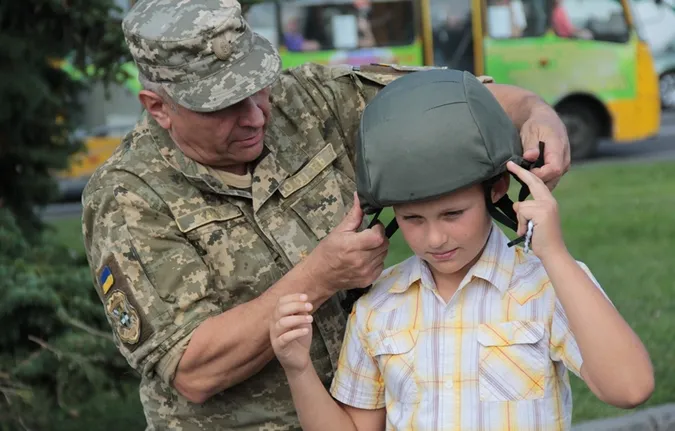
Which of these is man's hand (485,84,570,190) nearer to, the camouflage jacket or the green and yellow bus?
the camouflage jacket

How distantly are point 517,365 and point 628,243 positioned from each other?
6.92 meters

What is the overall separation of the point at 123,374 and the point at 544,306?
8.66ft

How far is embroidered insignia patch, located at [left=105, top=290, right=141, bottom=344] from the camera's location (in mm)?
2846

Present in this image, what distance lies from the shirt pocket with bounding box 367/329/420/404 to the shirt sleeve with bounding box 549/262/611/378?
0.31 m

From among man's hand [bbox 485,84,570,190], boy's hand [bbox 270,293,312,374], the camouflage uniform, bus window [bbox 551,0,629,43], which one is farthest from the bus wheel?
boy's hand [bbox 270,293,312,374]

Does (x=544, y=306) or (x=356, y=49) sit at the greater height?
(x=544, y=306)

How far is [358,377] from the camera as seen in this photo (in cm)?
271

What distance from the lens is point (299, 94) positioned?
10.6ft

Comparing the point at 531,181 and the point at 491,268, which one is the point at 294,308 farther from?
the point at 531,181

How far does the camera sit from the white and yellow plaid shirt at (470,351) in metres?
2.48

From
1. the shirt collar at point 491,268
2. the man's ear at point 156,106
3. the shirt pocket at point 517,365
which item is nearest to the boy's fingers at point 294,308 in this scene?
the shirt collar at point 491,268

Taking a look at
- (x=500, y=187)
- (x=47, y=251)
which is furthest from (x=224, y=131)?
(x=47, y=251)

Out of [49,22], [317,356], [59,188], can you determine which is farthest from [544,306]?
[59,188]

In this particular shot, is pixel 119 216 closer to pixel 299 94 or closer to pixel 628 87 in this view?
pixel 299 94
